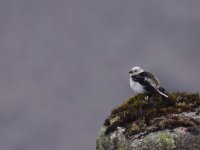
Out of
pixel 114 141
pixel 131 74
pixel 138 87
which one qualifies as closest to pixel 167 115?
pixel 114 141

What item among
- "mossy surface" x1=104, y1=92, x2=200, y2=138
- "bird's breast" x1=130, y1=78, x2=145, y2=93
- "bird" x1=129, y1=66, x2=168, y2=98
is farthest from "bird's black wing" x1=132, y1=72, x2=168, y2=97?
"mossy surface" x1=104, y1=92, x2=200, y2=138

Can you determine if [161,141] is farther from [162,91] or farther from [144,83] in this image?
[144,83]

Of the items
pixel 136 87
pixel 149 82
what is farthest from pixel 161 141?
pixel 136 87

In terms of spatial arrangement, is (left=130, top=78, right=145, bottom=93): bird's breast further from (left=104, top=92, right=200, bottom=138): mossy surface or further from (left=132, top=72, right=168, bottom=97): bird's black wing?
(left=104, top=92, right=200, bottom=138): mossy surface

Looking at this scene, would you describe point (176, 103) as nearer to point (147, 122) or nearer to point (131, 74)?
point (147, 122)

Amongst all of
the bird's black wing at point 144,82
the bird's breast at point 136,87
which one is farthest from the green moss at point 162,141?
the bird's breast at point 136,87

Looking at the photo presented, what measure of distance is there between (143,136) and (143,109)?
2117mm

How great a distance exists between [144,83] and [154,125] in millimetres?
4604

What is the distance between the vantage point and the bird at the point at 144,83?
2218 centimetres

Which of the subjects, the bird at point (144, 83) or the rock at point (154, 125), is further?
the bird at point (144, 83)

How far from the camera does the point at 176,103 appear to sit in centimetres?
2041

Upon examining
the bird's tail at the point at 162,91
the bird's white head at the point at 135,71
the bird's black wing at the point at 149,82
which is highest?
the bird's white head at the point at 135,71

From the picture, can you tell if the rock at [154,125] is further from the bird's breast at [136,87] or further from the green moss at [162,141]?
the bird's breast at [136,87]

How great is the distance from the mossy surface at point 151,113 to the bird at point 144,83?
1.86ft
